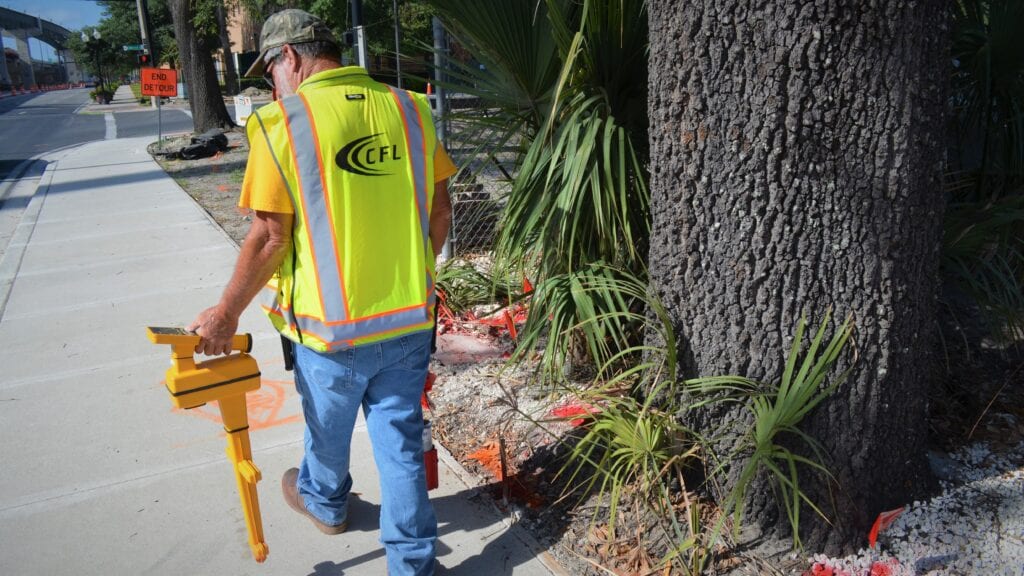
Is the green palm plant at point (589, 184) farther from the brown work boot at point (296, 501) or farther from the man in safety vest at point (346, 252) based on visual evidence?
the brown work boot at point (296, 501)

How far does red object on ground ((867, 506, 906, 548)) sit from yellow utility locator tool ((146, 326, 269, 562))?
2093 mm

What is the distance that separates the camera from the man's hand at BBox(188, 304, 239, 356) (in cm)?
247

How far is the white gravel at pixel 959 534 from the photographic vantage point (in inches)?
101

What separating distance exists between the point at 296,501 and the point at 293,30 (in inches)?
71.2

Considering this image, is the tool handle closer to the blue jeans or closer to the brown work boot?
the blue jeans

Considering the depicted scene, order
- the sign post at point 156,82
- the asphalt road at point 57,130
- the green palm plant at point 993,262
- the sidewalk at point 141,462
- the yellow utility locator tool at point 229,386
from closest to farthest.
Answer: the yellow utility locator tool at point 229,386, the sidewalk at point 141,462, the green palm plant at point 993,262, the sign post at point 156,82, the asphalt road at point 57,130

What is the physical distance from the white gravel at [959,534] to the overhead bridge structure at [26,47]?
94.5 m

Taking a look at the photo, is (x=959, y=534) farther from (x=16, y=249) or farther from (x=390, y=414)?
(x=16, y=249)

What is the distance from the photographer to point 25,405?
4234mm

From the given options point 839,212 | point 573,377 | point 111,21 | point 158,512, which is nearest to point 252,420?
point 158,512

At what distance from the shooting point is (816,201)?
2.47m

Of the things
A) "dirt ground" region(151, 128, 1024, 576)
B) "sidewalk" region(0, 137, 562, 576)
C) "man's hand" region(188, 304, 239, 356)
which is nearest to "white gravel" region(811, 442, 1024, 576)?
"dirt ground" region(151, 128, 1024, 576)

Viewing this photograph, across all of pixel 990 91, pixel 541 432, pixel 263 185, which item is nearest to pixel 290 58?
pixel 263 185

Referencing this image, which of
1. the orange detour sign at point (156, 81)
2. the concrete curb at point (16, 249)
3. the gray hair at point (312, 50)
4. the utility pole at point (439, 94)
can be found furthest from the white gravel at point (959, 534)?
the orange detour sign at point (156, 81)
